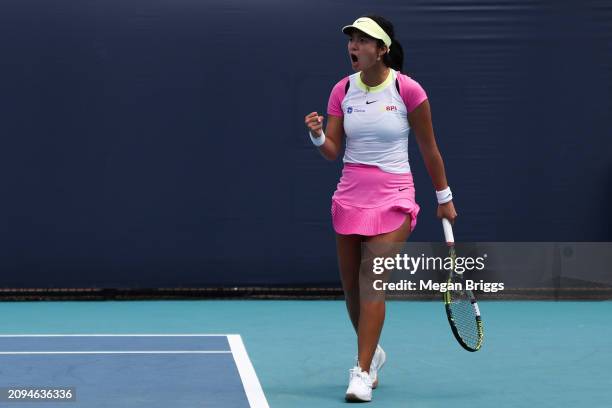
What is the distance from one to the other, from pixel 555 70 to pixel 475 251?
60.3 inches

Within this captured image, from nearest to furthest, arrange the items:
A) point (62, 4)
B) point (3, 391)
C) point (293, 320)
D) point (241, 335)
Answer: point (3, 391) < point (241, 335) < point (293, 320) < point (62, 4)

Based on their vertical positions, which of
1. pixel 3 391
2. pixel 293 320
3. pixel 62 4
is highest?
pixel 62 4

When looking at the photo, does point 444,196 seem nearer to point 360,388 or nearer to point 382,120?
point 382,120

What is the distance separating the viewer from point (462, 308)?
541cm

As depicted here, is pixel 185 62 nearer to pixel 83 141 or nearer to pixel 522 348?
pixel 83 141

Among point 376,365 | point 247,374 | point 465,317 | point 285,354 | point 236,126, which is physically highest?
point 236,126

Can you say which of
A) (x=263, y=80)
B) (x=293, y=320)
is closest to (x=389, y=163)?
(x=293, y=320)

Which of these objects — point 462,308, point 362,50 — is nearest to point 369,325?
point 462,308

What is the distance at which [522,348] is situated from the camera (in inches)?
266

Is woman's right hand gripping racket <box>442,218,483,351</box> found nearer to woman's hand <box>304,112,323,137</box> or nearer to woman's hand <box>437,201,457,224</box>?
woman's hand <box>437,201,457,224</box>

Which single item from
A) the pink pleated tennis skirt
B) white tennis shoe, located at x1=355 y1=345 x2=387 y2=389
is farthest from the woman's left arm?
white tennis shoe, located at x1=355 y1=345 x2=387 y2=389

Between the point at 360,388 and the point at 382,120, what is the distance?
1175 mm

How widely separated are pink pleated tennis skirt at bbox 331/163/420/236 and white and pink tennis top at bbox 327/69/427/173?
46mm

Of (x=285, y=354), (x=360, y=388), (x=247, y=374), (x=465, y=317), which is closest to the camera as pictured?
(x=360, y=388)
